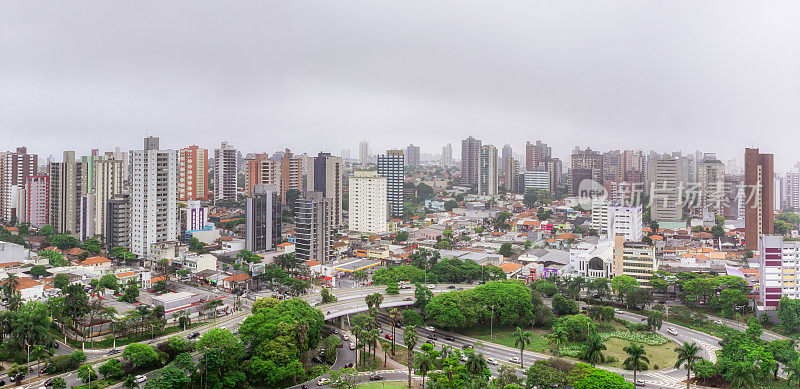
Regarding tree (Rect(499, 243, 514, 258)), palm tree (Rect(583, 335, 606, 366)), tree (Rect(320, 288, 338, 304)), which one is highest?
tree (Rect(499, 243, 514, 258))

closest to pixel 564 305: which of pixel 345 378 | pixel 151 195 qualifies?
pixel 345 378

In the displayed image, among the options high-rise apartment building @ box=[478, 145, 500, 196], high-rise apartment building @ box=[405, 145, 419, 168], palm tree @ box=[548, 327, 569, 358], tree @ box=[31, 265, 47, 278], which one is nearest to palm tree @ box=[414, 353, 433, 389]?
palm tree @ box=[548, 327, 569, 358]

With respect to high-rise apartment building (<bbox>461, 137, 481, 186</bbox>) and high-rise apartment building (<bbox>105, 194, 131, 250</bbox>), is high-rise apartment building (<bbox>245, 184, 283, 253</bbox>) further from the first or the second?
high-rise apartment building (<bbox>461, 137, 481, 186</bbox>)

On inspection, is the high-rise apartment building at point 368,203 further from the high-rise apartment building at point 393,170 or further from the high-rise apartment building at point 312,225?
the high-rise apartment building at point 312,225

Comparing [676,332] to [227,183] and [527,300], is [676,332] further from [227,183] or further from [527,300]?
[227,183]

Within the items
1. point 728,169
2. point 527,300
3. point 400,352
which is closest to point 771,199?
point 728,169

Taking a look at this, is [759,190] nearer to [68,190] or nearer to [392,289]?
[392,289]

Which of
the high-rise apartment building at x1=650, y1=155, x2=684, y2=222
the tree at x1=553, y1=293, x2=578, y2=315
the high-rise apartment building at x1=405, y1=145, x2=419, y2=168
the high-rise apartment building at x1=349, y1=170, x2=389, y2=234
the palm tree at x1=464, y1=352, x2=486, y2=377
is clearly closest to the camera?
the palm tree at x1=464, y1=352, x2=486, y2=377
